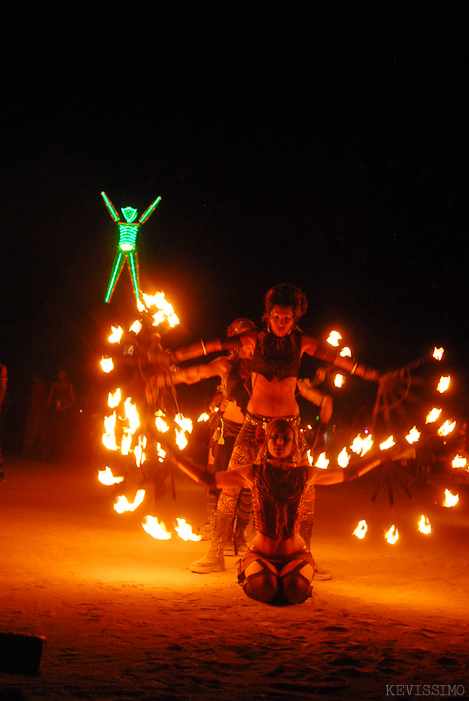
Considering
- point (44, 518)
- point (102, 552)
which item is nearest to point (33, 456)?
point (44, 518)

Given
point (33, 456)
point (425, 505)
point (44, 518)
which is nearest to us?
point (44, 518)

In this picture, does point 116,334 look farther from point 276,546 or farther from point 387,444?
point 387,444

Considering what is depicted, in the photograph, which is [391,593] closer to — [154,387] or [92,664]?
[154,387]

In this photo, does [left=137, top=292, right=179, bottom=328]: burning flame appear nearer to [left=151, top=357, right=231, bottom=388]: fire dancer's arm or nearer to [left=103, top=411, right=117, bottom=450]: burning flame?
[left=151, top=357, right=231, bottom=388]: fire dancer's arm

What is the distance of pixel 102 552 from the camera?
645 cm

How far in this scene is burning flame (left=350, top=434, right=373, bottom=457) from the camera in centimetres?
520

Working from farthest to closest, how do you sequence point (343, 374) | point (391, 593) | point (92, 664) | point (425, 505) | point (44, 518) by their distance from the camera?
point (425, 505) → point (44, 518) → point (343, 374) → point (391, 593) → point (92, 664)

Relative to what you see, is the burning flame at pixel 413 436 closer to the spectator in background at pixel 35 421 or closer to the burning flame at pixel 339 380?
the burning flame at pixel 339 380

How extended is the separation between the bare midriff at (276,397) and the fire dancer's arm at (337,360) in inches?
10.8

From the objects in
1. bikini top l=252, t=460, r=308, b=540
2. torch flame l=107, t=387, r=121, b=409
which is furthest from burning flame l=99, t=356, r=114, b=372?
bikini top l=252, t=460, r=308, b=540

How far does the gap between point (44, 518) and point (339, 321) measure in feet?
53.5

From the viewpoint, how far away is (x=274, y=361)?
18.1 feet

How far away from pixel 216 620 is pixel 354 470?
4.61ft

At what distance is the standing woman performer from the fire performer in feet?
1.44
